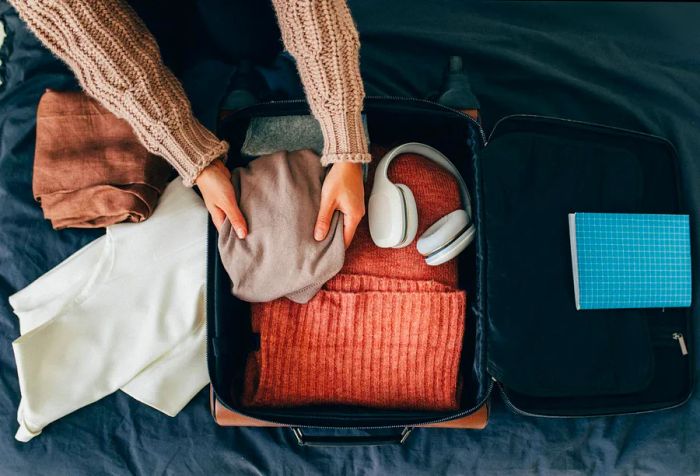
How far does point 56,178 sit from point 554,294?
748 mm

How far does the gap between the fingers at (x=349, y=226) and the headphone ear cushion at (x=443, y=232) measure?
10 cm

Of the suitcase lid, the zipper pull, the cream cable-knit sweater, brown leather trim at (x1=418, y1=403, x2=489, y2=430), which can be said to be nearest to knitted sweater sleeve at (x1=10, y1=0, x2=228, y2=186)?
the cream cable-knit sweater

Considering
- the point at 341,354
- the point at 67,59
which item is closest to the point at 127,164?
the point at 67,59

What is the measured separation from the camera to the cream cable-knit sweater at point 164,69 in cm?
51

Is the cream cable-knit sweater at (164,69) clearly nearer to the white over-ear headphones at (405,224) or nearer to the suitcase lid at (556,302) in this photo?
the white over-ear headphones at (405,224)

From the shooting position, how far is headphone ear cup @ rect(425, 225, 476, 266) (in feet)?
2.30

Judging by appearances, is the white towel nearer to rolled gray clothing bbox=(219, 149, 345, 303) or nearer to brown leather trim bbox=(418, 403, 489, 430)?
rolled gray clothing bbox=(219, 149, 345, 303)

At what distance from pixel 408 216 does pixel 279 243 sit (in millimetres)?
174

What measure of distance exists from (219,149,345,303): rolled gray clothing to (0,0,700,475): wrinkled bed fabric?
11.2 inches

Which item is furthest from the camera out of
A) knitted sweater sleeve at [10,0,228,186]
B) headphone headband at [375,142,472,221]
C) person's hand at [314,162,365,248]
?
headphone headband at [375,142,472,221]

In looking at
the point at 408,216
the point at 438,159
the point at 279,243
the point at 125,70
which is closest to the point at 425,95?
the point at 438,159

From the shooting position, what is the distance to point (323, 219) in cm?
67

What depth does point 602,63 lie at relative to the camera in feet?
3.22

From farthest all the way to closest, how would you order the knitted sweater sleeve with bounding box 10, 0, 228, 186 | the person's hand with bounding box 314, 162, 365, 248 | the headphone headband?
the headphone headband
the person's hand with bounding box 314, 162, 365, 248
the knitted sweater sleeve with bounding box 10, 0, 228, 186
